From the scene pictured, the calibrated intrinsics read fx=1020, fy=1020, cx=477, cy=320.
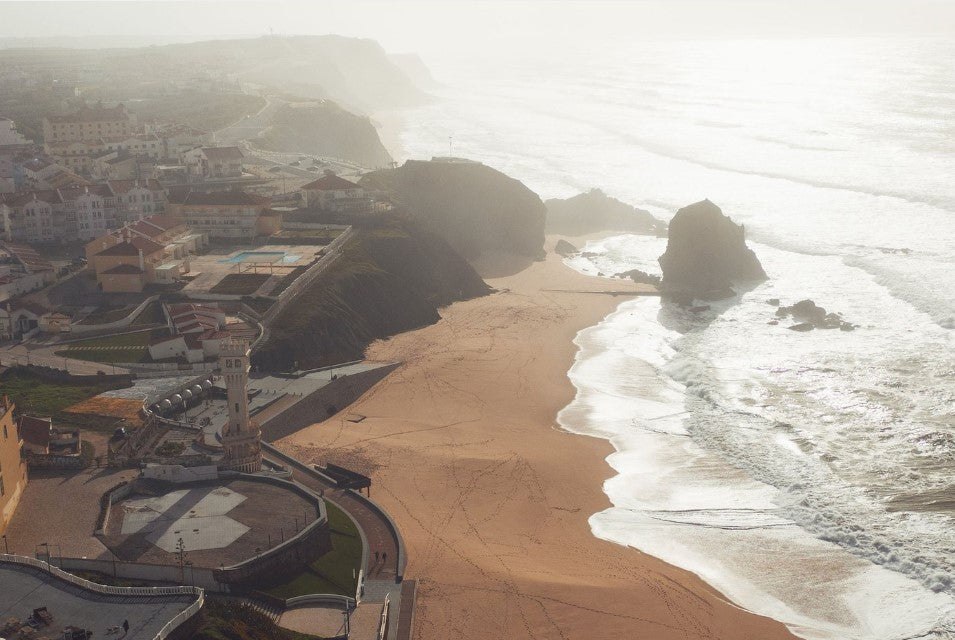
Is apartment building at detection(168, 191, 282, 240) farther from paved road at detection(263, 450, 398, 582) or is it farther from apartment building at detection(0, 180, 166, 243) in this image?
paved road at detection(263, 450, 398, 582)

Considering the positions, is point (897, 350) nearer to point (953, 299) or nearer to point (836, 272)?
point (953, 299)

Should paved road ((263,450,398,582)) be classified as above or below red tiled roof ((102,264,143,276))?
below

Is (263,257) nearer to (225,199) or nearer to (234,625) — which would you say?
(225,199)

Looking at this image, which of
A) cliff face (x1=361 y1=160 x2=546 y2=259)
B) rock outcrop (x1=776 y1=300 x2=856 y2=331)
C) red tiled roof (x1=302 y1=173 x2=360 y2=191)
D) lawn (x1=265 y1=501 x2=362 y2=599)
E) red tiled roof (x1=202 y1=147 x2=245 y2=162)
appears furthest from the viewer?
red tiled roof (x1=202 y1=147 x2=245 y2=162)

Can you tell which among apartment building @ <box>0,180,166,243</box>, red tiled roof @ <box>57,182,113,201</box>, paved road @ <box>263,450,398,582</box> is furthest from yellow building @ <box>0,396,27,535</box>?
red tiled roof @ <box>57,182,113,201</box>

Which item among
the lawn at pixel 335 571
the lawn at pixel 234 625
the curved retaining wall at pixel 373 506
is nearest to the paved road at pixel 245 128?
the curved retaining wall at pixel 373 506

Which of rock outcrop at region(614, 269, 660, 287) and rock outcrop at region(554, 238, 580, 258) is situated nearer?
rock outcrop at region(614, 269, 660, 287)
